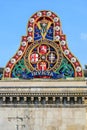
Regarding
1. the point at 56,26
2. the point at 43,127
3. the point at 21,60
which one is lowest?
the point at 43,127

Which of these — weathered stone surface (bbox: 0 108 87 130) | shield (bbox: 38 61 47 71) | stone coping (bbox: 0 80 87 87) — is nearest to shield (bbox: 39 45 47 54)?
shield (bbox: 38 61 47 71)

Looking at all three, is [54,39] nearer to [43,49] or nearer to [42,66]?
[43,49]

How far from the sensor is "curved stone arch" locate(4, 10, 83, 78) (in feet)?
181

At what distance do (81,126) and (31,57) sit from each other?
1037 cm

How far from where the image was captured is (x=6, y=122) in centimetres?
5262

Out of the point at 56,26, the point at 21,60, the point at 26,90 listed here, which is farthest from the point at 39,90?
the point at 56,26

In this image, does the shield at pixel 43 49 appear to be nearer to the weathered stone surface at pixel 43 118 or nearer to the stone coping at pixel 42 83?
the stone coping at pixel 42 83

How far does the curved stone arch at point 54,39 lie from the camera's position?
55062 millimetres

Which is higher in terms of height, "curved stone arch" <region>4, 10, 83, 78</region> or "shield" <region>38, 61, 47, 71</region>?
"curved stone arch" <region>4, 10, 83, 78</region>

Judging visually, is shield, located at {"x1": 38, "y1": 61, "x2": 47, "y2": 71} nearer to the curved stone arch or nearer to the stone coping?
the stone coping

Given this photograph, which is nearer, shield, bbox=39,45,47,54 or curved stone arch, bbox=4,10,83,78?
curved stone arch, bbox=4,10,83,78

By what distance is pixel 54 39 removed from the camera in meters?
56.6

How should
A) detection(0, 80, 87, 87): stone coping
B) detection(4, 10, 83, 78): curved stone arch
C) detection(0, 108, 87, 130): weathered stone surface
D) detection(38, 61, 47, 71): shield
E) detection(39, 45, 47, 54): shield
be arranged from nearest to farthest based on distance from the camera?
detection(0, 108, 87, 130): weathered stone surface
detection(0, 80, 87, 87): stone coping
detection(4, 10, 83, 78): curved stone arch
detection(38, 61, 47, 71): shield
detection(39, 45, 47, 54): shield

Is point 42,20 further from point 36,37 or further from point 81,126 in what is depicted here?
point 81,126
